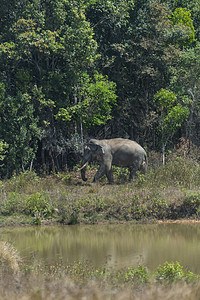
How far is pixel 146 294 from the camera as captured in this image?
21.6 ft

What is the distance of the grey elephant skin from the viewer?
818 inches

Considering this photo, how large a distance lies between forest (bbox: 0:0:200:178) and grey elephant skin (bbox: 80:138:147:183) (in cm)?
214

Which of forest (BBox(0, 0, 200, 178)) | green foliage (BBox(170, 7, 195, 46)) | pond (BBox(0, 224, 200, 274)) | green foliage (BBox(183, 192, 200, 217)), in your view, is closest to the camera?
pond (BBox(0, 224, 200, 274))

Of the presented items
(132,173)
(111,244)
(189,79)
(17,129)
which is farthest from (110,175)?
(111,244)

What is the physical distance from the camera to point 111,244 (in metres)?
12.9

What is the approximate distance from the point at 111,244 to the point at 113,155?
846 cm

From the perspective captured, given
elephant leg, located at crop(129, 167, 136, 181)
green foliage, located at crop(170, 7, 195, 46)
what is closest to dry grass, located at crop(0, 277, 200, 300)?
elephant leg, located at crop(129, 167, 136, 181)

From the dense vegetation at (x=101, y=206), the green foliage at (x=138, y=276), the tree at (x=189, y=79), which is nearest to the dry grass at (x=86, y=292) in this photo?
the green foliage at (x=138, y=276)

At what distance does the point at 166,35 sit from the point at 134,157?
742 centimetres

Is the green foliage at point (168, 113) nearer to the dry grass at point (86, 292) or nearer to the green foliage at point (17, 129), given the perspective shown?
the green foliage at point (17, 129)

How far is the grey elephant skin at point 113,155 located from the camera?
20766 millimetres

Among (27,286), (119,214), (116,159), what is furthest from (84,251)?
(116,159)

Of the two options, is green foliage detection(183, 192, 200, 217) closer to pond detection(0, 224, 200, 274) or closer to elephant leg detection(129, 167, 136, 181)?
pond detection(0, 224, 200, 274)

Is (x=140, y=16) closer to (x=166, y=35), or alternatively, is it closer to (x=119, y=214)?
(x=166, y=35)
